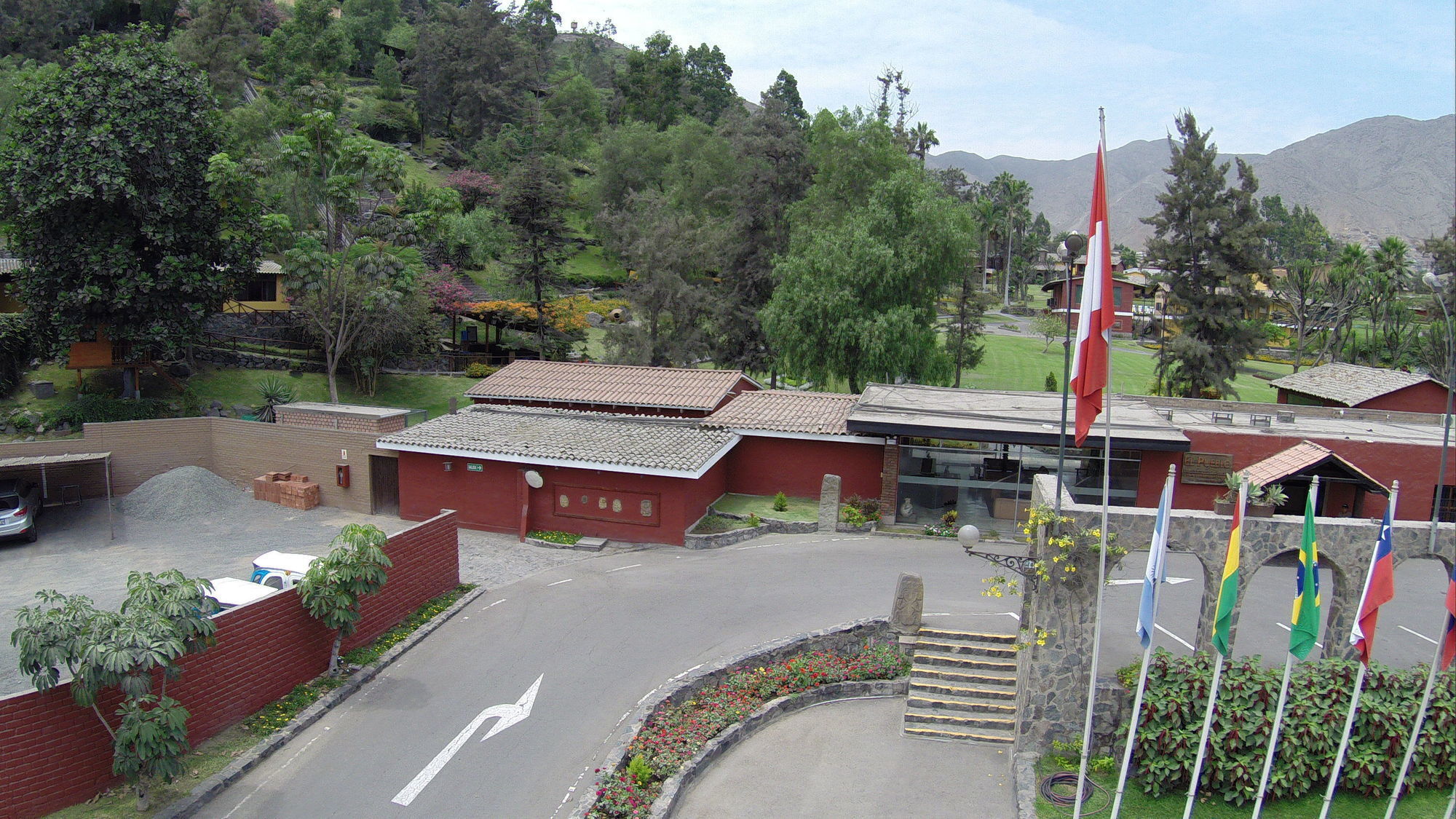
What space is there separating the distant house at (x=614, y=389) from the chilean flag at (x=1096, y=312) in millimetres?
19950

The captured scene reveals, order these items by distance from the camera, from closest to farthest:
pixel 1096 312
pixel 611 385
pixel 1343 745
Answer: pixel 1096 312 → pixel 1343 745 → pixel 611 385

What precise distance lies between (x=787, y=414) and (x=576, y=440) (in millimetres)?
7138

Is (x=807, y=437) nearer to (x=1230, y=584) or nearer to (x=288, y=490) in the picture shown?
(x=1230, y=584)

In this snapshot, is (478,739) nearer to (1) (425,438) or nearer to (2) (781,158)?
(1) (425,438)

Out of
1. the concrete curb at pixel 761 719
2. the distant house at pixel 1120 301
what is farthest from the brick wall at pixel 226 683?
the distant house at pixel 1120 301

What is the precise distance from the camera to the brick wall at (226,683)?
38.3 ft

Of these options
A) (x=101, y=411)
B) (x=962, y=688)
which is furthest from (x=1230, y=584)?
(x=101, y=411)

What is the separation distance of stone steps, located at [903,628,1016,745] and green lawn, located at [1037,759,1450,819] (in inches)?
89.1

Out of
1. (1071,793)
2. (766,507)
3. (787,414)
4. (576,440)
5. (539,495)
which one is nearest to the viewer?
(1071,793)

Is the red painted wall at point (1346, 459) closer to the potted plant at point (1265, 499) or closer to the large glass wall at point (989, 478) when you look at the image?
the large glass wall at point (989, 478)

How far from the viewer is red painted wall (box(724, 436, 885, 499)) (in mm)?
27844

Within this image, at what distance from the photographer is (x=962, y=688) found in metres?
16.6

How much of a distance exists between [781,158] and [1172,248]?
19.5 metres

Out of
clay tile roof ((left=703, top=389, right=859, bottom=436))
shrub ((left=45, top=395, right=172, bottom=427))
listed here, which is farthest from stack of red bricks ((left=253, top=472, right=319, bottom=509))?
clay tile roof ((left=703, top=389, right=859, bottom=436))
